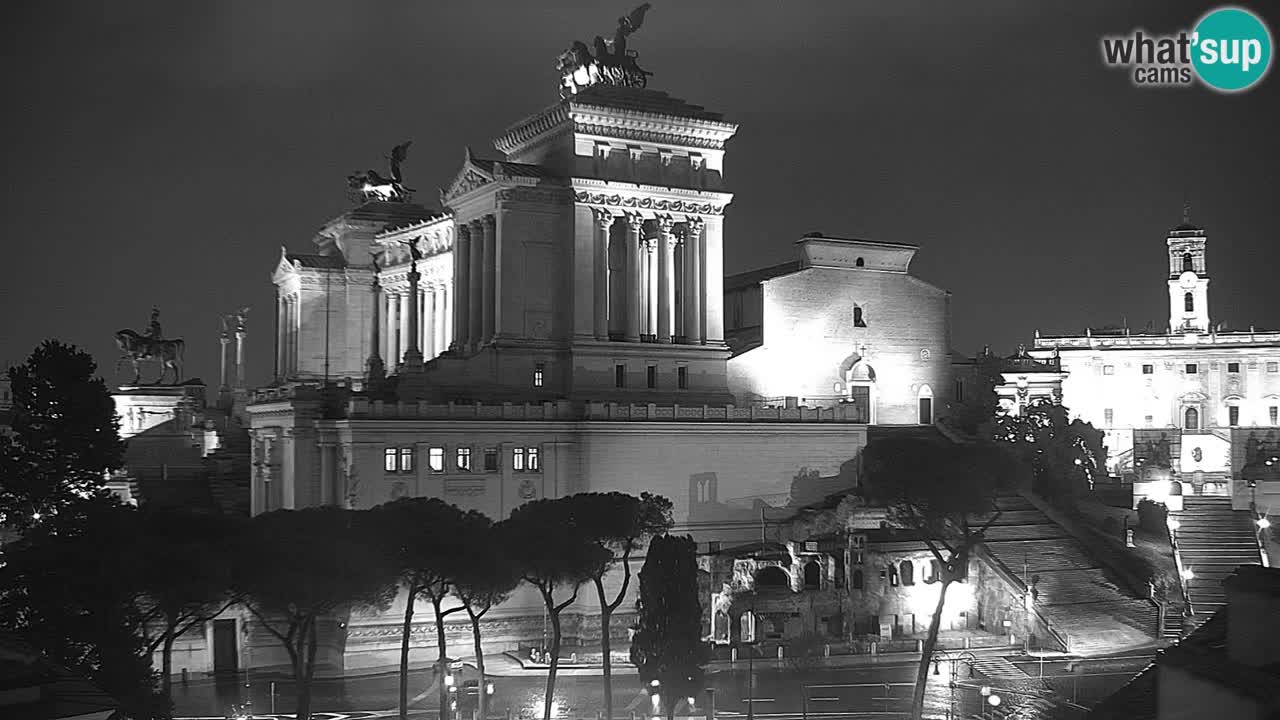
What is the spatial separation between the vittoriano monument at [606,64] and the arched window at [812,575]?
3046 cm

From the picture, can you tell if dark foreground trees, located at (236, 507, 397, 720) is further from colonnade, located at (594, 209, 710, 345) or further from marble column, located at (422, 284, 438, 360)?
marble column, located at (422, 284, 438, 360)

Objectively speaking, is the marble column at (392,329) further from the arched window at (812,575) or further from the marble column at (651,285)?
the arched window at (812,575)

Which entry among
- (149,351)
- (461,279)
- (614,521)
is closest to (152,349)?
(149,351)

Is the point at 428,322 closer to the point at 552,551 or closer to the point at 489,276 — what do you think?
the point at 489,276

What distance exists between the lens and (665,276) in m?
76.8

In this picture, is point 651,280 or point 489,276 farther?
point 651,280

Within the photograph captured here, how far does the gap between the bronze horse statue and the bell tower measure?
90.2 metres

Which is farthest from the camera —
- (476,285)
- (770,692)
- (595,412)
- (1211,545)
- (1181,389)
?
(1181,389)

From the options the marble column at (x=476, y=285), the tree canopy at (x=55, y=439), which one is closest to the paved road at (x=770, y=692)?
the tree canopy at (x=55, y=439)

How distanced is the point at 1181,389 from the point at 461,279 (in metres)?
75.3

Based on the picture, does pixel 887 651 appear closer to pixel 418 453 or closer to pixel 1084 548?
pixel 1084 548

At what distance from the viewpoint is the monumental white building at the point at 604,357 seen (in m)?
64.3

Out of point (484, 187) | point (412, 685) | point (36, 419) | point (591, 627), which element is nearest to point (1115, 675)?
point (591, 627)

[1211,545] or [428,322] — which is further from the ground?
[428,322]
